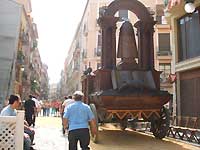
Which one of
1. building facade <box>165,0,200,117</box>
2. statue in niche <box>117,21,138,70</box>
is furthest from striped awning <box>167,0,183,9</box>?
statue in niche <box>117,21,138,70</box>

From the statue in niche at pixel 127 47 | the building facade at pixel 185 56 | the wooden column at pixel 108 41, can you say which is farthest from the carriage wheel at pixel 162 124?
the building facade at pixel 185 56

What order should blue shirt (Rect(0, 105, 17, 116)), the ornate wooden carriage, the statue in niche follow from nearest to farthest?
blue shirt (Rect(0, 105, 17, 116)) → the ornate wooden carriage → the statue in niche

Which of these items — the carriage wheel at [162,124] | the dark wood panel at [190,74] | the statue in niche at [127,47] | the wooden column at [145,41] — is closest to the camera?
the carriage wheel at [162,124]

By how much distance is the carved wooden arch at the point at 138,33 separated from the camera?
43.3 feet

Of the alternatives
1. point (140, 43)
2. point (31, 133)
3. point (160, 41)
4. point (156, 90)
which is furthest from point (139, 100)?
point (160, 41)

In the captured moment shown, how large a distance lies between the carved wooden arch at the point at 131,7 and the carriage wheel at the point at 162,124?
11.4 feet

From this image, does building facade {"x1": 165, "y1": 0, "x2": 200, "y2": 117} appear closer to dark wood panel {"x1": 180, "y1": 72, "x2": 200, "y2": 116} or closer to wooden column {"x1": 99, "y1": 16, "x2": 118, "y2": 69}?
dark wood panel {"x1": 180, "y1": 72, "x2": 200, "y2": 116}

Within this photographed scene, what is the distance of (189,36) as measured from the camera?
16609mm

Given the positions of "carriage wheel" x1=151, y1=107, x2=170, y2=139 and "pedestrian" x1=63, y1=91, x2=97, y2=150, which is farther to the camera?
"carriage wheel" x1=151, y1=107, x2=170, y2=139

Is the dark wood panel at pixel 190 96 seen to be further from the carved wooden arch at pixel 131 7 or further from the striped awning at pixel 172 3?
the carved wooden arch at pixel 131 7

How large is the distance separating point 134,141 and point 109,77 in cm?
233

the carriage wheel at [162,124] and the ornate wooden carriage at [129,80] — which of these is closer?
the ornate wooden carriage at [129,80]

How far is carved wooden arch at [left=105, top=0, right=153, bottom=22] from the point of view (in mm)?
13367

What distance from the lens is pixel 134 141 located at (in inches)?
490
